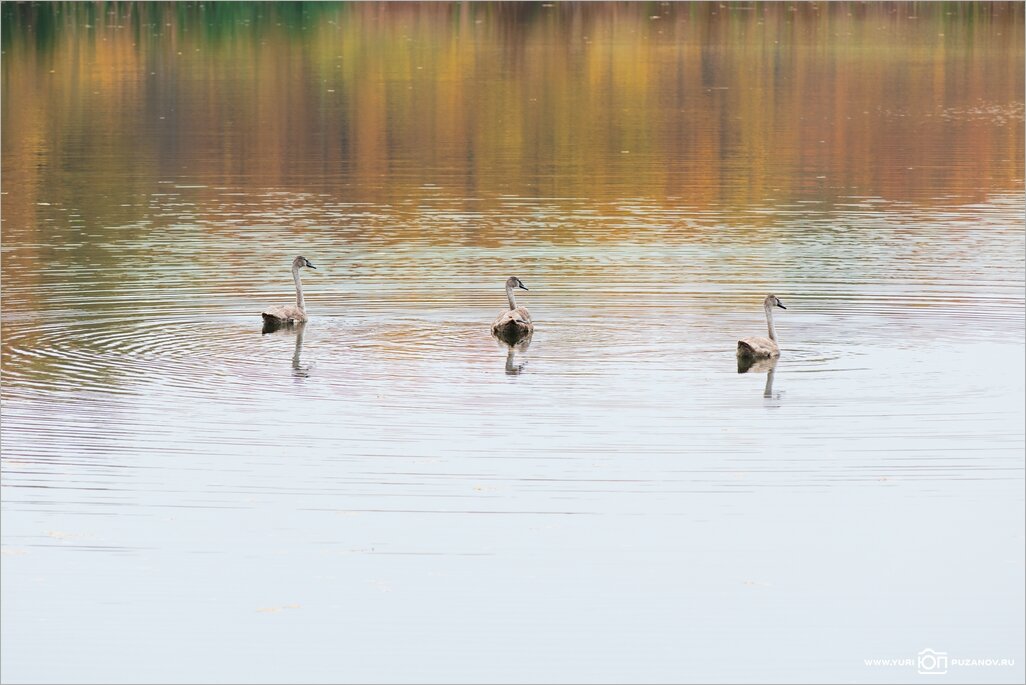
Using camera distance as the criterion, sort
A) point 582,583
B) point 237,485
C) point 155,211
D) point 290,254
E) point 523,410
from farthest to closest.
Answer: point 155,211, point 290,254, point 523,410, point 237,485, point 582,583

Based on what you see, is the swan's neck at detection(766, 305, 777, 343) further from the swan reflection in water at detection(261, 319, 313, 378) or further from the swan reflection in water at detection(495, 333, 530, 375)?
the swan reflection in water at detection(261, 319, 313, 378)

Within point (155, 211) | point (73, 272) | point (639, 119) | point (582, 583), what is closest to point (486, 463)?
point (582, 583)

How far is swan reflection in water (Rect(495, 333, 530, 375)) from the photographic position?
744 inches

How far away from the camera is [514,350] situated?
20.0 m

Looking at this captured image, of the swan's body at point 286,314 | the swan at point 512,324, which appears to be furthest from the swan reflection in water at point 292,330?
the swan at point 512,324

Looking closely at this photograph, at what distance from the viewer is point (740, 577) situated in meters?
12.0

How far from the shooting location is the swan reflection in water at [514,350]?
62.0 feet

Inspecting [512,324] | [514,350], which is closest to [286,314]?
[512,324]

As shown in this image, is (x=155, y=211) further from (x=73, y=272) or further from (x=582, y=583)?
(x=582, y=583)

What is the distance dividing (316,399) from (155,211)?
16.7m

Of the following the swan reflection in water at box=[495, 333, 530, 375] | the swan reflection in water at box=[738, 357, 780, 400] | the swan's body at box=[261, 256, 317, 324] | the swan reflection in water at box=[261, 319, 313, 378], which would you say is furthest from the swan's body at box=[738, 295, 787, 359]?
the swan's body at box=[261, 256, 317, 324]

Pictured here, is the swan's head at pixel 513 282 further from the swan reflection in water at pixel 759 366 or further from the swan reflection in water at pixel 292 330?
the swan reflection in water at pixel 759 366

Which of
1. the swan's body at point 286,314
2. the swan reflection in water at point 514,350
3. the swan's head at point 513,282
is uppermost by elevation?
the swan's head at point 513,282

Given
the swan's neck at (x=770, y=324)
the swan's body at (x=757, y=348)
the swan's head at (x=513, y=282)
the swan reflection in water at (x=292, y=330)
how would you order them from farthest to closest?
the swan's head at (x=513, y=282), the swan reflection in water at (x=292, y=330), the swan's neck at (x=770, y=324), the swan's body at (x=757, y=348)
